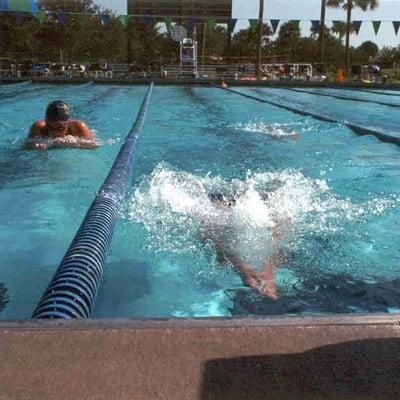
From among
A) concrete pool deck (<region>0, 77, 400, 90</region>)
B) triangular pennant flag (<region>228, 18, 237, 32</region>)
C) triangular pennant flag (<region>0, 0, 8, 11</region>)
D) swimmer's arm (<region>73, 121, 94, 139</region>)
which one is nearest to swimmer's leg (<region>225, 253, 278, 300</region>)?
swimmer's arm (<region>73, 121, 94, 139</region>)

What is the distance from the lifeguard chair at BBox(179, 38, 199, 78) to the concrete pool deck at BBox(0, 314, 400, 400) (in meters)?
26.1

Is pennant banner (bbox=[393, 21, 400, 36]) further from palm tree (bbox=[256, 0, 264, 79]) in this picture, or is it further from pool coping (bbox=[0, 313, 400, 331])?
pool coping (bbox=[0, 313, 400, 331])

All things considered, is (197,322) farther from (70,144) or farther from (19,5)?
(19,5)

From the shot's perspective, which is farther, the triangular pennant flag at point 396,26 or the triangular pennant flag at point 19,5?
the triangular pennant flag at point 396,26

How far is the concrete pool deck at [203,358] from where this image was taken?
1474 mm

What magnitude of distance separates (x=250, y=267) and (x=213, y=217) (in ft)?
2.48

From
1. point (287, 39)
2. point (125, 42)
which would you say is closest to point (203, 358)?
point (125, 42)

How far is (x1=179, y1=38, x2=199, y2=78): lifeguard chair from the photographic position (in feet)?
89.4

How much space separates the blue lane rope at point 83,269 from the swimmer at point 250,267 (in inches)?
24.3

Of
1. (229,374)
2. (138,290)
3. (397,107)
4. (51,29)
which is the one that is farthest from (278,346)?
(51,29)

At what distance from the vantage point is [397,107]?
40.4 ft

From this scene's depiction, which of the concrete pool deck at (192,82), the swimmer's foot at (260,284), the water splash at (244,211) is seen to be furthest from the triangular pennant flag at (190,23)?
the swimmer's foot at (260,284)

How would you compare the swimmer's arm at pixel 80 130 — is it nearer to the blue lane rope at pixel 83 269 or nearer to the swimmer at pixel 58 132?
the swimmer at pixel 58 132

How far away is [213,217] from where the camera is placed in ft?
12.5
